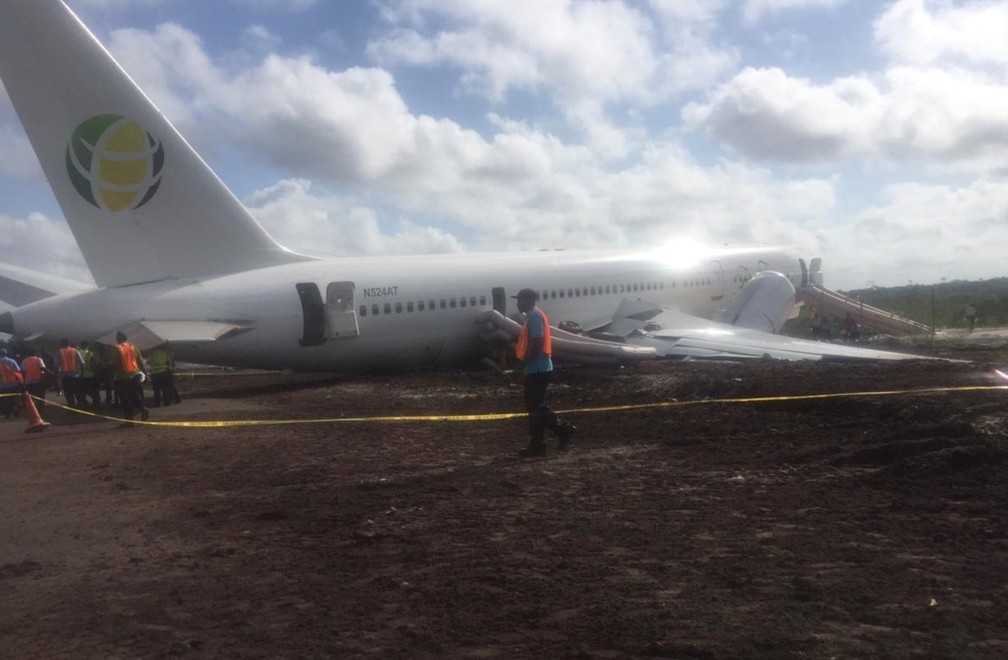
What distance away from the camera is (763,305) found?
73.7 ft

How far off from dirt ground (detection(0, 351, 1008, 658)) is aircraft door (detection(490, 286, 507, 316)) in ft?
32.1

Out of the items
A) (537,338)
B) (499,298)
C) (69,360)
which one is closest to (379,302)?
(499,298)

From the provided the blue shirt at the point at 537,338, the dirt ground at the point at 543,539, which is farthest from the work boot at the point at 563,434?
the blue shirt at the point at 537,338

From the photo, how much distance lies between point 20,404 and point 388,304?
789 centimetres

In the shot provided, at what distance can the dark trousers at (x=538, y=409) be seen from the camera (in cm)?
877

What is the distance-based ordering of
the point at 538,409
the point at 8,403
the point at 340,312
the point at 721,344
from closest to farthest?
1. the point at 538,409
2. the point at 8,403
3. the point at 340,312
4. the point at 721,344

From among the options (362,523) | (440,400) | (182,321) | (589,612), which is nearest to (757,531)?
(589,612)

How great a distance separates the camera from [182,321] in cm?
1560

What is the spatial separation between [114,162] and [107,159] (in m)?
0.12

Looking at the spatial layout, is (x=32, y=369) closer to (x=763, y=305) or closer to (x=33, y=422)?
(x=33, y=422)

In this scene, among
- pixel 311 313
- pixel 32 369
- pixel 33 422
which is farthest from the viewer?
pixel 311 313

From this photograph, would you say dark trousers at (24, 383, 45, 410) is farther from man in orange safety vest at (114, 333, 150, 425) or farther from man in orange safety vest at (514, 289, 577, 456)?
man in orange safety vest at (514, 289, 577, 456)

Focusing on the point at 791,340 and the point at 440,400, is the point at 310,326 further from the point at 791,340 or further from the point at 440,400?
the point at 791,340

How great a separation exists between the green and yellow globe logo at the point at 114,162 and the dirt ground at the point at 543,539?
5.83 meters
